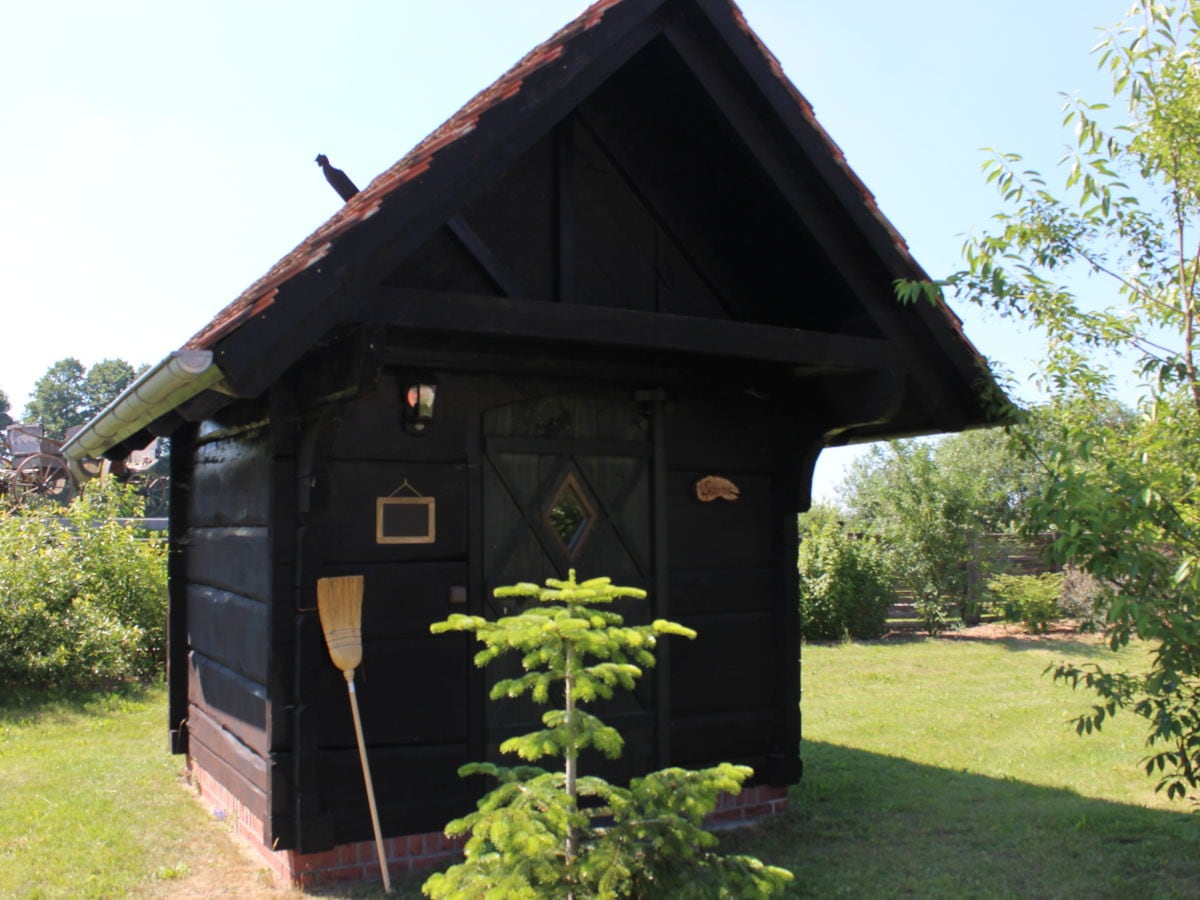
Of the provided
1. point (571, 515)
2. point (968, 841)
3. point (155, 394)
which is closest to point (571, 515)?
point (571, 515)

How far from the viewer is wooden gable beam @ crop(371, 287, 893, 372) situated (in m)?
4.55

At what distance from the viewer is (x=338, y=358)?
474 cm

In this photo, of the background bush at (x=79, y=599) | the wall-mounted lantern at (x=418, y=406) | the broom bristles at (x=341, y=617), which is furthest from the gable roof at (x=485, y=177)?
the background bush at (x=79, y=599)

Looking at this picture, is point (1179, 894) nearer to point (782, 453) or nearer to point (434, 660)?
point (782, 453)

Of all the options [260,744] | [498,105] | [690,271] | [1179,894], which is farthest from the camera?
[690,271]

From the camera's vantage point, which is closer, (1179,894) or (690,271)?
(1179,894)

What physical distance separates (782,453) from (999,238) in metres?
2.01

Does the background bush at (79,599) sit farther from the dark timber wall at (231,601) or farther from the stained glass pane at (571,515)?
the stained glass pane at (571,515)

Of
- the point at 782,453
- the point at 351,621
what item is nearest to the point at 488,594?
the point at 351,621

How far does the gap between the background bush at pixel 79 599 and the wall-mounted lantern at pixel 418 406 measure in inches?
303

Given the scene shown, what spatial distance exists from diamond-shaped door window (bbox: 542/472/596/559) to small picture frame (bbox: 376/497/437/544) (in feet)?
2.43

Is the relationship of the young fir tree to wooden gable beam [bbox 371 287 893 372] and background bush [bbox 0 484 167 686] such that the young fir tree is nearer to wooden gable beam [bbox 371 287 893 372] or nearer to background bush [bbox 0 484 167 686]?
wooden gable beam [bbox 371 287 893 372]

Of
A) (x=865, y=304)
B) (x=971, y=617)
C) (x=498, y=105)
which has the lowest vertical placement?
(x=971, y=617)

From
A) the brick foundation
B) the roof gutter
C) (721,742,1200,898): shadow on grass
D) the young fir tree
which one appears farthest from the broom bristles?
(721,742,1200,898): shadow on grass
